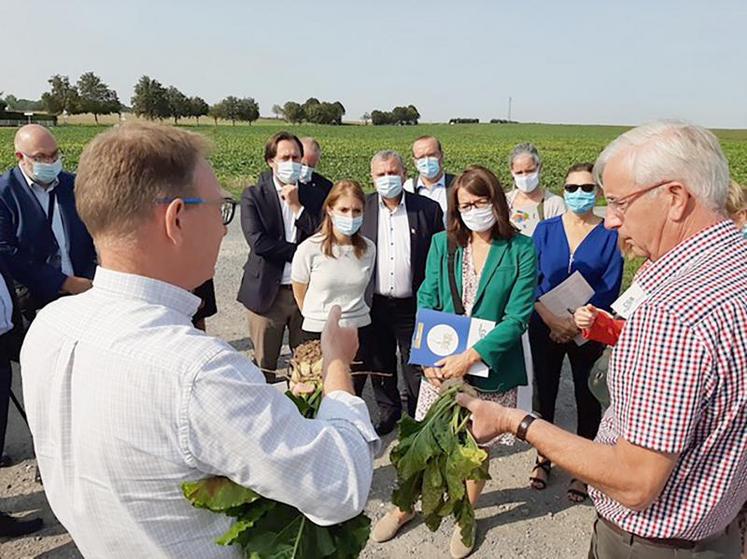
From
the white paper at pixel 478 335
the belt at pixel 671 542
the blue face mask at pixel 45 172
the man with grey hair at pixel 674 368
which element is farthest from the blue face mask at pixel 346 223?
the belt at pixel 671 542

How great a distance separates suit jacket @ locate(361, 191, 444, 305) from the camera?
5.12 m

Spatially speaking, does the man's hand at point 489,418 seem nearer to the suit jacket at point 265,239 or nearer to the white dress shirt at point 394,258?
the white dress shirt at point 394,258

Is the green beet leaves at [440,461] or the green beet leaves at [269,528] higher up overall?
the green beet leaves at [269,528]

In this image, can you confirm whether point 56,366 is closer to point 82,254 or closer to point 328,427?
point 328,427

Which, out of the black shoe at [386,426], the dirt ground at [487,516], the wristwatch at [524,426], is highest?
the wristwatch at [524,426]

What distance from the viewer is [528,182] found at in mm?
5816

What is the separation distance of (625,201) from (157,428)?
1.55 meters

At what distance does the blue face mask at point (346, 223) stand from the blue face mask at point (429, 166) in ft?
6.55

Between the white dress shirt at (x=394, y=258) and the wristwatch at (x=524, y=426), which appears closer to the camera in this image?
the wristwatch at (x=524, y=426)

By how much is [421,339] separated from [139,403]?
2845 millimetres

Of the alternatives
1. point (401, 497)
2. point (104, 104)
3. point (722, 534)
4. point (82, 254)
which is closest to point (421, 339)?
point (401, 497)

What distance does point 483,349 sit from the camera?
3.79 metres

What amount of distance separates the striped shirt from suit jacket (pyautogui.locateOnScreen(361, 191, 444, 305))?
10.8ft

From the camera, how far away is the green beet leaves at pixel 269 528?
1315 millimetres
